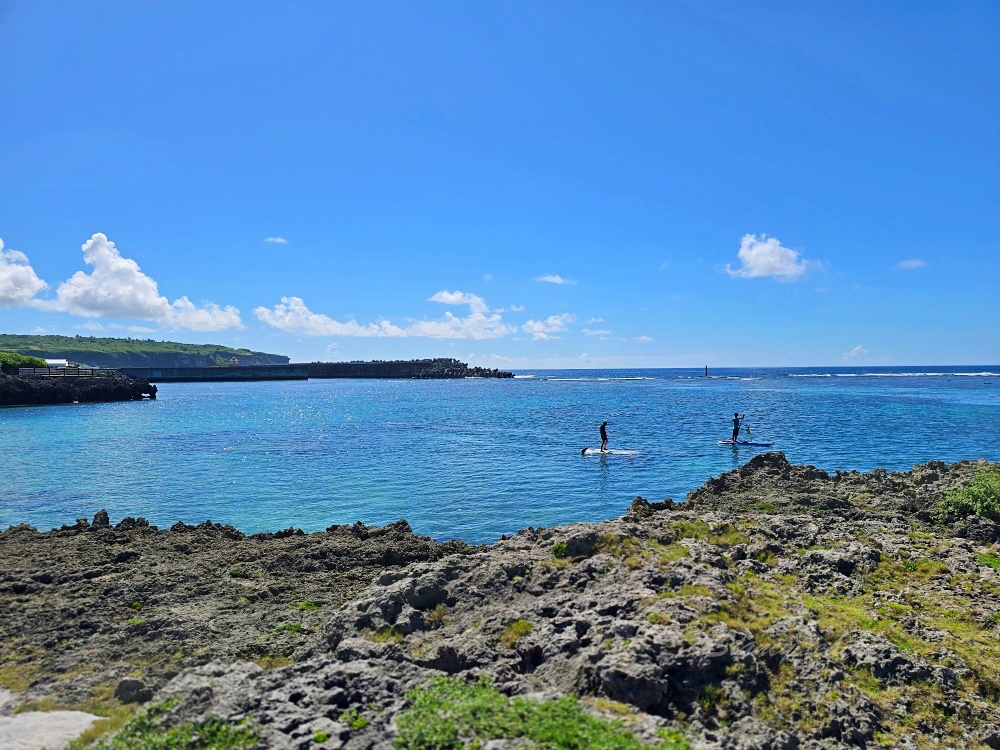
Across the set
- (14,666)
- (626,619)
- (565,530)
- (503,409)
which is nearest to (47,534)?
(14,666)

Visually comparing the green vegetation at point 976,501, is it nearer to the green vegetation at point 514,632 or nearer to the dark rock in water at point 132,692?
the green vegetation at point 514,632

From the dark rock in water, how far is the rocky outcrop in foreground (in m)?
101

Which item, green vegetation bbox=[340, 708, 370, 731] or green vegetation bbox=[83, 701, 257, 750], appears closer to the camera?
green vegetation bbox=[83, 701, 257, 750]

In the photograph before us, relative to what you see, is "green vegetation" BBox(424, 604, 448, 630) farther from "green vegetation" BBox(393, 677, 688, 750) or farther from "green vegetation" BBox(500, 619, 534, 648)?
"green vegetation" BBox(393, 677, 688, 750)

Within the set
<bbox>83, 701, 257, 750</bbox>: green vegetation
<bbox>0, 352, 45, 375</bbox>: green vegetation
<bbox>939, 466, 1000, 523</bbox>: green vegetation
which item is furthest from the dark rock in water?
<bbox>0, 352, 45, 375</bbox>: green vegetation

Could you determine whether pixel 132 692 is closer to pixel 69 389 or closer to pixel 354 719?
pixel 354 719

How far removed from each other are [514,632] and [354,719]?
3174mm

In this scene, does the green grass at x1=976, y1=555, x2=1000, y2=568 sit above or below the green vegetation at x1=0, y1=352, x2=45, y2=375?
below

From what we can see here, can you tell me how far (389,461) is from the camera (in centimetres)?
3841

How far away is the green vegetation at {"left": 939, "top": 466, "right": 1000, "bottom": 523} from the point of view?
17703 millimetres

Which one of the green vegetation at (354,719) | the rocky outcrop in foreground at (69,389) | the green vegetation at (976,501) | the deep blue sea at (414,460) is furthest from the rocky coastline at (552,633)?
the rocky outcrop in foreground at (69,389)

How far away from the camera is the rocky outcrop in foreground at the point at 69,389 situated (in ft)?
285

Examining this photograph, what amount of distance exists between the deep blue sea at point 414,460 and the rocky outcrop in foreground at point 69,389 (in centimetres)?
1602

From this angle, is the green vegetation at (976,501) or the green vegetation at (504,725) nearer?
the green vegetation at (504,725)
